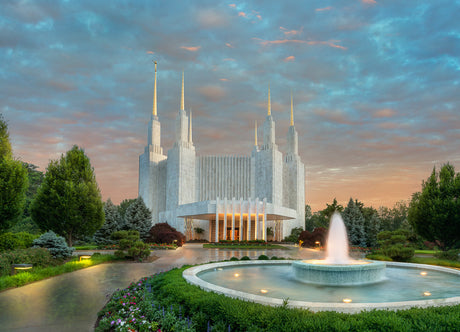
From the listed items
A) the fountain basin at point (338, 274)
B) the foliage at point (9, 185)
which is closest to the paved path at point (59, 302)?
the foliage at point (9, 185)

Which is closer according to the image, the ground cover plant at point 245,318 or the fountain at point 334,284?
the ground cover plant at point 245,318

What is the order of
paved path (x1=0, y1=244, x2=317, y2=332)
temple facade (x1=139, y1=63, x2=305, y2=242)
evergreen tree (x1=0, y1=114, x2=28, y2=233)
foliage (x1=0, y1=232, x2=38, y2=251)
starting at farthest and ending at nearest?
temple facade (x1=139, y1=63, x2=305, y2=242) → foliage (x1=0, y1=232, x2=38, y2=251) → evergreen tree (x1=0, y1=114, x2=28, y2=233) → paved path (x1=0, y1=244, x2=317, y2=332)

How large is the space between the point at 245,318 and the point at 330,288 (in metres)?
4.81

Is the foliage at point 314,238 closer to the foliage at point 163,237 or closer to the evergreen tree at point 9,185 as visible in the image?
the foliage at point 163,237

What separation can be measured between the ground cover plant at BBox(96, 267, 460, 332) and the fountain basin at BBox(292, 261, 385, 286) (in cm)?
419

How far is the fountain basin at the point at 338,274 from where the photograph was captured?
396 inches

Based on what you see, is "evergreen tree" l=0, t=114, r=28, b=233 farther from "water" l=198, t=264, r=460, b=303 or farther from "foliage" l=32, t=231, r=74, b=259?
"water" l=198, t=264, r=460, b=303

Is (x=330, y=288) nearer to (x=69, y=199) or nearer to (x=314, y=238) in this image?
(x=69, y=199)

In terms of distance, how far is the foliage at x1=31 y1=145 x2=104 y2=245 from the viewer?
2091 centimetres

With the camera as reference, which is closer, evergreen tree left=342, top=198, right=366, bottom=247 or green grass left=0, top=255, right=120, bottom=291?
green grass left=0, top=255, right=120, bottom=291

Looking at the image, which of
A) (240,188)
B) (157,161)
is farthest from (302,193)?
(157,161)

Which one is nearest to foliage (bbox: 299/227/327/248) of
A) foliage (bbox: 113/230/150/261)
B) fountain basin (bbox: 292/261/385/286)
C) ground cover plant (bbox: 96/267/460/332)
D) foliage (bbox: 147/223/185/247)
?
foliage (bbox: 147/223/185/247)

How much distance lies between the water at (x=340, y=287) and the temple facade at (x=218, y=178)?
133 ft

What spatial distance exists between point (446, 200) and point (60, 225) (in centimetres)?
2669
